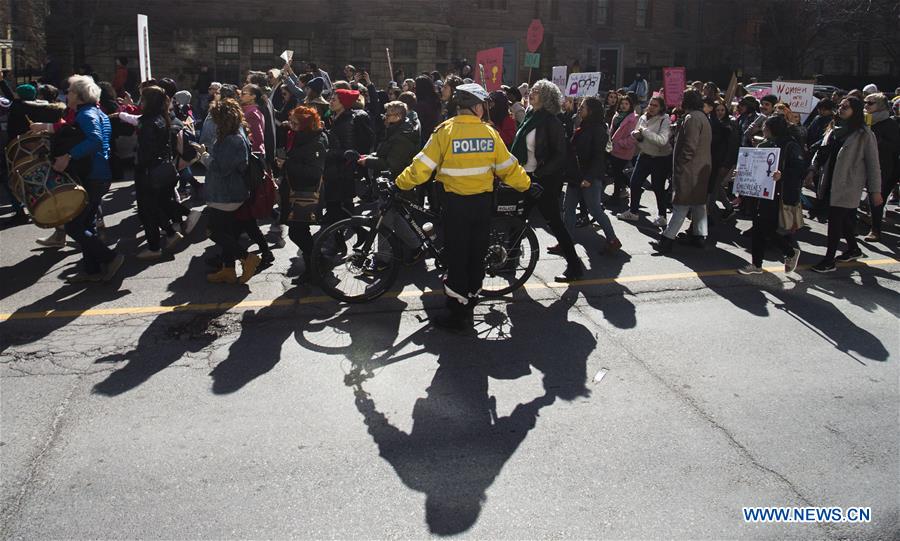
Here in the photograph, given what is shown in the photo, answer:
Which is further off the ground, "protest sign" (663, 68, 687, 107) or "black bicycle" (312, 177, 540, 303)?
"protest sign" (663, 68, 687, 107)

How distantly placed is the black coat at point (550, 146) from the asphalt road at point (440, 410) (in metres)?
1.20

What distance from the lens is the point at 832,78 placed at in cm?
3669

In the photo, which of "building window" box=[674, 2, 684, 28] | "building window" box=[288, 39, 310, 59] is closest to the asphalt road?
"building window" box=[288, 39, 310, 59]

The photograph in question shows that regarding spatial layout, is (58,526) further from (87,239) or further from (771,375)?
(771,375)

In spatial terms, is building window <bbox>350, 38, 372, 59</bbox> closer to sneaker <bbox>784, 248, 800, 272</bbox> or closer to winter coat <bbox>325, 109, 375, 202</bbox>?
winter coat <bbox>325, 109, 375, 202</bbox>

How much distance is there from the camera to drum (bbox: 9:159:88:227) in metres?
6.62

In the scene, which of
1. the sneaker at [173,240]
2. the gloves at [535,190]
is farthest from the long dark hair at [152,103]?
Answer: the gloves at [535,190]

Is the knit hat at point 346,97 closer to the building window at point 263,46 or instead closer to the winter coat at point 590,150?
the winter coat at point 590,150

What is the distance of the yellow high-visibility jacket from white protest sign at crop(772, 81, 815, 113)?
9417mm

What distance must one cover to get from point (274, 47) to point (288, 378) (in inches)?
1046

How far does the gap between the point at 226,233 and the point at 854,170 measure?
21.6 feet

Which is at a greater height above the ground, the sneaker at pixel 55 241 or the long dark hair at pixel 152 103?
the long dark hair at pixel 152 103

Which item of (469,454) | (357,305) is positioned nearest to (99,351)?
(357,305)

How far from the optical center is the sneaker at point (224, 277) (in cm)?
689
